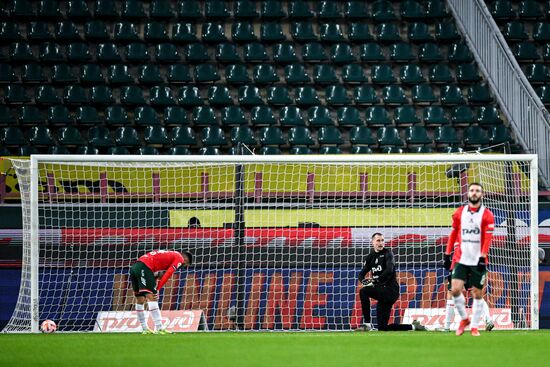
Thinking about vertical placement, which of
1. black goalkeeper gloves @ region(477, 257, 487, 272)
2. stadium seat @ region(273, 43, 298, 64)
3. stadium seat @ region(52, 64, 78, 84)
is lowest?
black goalkeeper gloves @ region(477, 257, 487, 272)

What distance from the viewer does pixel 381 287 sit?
45.9ft

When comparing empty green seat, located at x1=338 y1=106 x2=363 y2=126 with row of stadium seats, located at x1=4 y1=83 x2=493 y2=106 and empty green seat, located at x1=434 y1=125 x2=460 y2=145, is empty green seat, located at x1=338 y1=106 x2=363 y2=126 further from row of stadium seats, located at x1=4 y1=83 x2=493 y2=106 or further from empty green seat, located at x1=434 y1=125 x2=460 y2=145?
empty green seat, located at x1=434 y1=125 x2=460 y2=145

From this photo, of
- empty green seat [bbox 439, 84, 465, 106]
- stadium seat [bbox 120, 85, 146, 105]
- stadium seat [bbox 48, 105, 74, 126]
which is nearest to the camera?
stadium seat [bbox 48, 105, 74, 126]

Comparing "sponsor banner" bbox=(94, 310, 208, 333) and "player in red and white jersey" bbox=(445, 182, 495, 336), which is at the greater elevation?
"player in red and white jersey" bbox=(445, 182, 495, 336)

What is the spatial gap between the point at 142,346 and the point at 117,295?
459 centimetres

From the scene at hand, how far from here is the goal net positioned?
1470cm

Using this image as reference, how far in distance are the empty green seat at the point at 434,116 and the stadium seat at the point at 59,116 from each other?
6.97 meters

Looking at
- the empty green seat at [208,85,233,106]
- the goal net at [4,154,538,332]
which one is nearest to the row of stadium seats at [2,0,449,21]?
the empty green seat at [208,85,233,106]

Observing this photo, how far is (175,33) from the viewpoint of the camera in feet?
65.7

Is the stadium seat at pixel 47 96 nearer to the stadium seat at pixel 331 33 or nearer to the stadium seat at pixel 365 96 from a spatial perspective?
the stadium seat at pixel 331 33

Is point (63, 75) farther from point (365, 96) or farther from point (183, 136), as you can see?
point (365, 96)

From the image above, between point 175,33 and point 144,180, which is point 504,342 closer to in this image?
point 144,180

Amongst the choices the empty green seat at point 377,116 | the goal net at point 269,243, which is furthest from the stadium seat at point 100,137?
the empty green seat at point 377,116

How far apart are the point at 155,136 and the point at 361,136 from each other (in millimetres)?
3959
